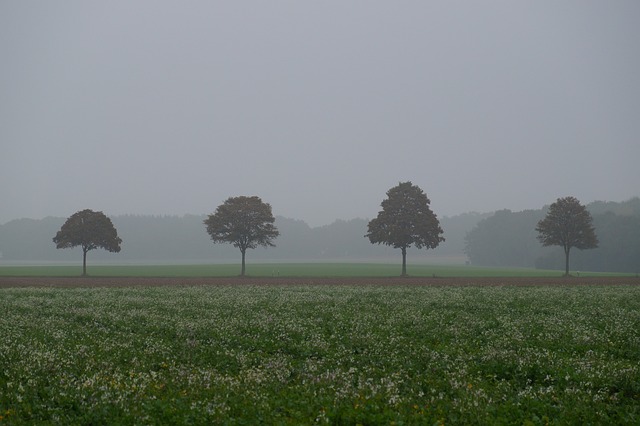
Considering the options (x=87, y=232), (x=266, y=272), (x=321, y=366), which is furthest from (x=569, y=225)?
(x=321, y=366)

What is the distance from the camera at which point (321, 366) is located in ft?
50.8

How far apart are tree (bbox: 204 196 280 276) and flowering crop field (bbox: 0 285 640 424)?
52124mm

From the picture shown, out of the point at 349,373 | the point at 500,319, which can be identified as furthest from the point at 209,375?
the point at 500,319

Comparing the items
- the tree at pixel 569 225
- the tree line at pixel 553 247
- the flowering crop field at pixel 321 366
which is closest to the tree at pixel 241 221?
the tree at pixel 569 225

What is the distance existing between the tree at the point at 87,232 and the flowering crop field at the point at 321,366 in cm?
5160

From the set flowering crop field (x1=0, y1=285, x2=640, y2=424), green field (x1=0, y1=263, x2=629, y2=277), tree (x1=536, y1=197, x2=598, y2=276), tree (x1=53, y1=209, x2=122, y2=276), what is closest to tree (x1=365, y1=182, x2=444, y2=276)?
green field (x1=0, y1=263, x2=629, y2=277)

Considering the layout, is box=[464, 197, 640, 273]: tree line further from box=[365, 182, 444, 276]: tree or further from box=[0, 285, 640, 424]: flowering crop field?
box=[0, 285, 640, 424]: flowering crop field

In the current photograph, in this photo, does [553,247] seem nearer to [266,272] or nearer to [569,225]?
[569,225]

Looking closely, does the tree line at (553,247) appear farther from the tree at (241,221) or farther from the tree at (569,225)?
the tree at (241,221)

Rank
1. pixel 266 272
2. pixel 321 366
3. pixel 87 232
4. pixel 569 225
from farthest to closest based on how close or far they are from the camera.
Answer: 1. pixel 266 272
2. pixel 569 225
3. pixel 87 232
4. pixel 321 366

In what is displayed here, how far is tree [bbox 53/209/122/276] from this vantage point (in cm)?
7581

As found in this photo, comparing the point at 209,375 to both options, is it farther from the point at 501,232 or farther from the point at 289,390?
the point at 501,232

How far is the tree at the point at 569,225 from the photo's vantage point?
82.1m

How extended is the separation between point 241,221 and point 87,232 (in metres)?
22.0
